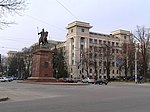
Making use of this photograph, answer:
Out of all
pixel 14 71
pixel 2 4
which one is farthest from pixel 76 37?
pixel 2 4

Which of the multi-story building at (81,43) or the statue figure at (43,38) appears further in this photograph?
the multi-story building at (81,43)

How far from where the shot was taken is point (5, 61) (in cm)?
15562

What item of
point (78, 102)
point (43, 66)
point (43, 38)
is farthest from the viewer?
point (43, 38)

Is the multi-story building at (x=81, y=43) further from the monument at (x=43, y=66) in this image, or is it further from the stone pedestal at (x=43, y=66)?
the stone pedestal at (x=43, y=66)

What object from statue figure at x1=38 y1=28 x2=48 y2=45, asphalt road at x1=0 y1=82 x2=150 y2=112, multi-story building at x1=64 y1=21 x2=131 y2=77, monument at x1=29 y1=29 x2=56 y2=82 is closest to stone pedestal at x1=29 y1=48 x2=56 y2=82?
monument at x1=29 y1=29 x2=56 y2=82

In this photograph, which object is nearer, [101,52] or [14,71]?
[101,52]

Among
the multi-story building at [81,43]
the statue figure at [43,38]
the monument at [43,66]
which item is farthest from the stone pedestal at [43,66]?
the multi-story building at [81,43]

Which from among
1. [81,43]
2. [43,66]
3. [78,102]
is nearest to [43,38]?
[43,66]

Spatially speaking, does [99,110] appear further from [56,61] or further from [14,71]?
[14,71]

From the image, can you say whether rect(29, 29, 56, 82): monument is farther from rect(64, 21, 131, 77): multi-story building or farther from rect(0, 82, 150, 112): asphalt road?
rect(64, 21, 131, 77): multi-story building

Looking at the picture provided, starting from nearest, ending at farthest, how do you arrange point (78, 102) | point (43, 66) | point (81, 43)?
point (78, 102) < point (43, 66) < point (81, 43)

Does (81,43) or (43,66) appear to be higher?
(81,43)

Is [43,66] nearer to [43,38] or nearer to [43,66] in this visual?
[43,66]

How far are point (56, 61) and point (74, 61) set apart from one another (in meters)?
23.5
